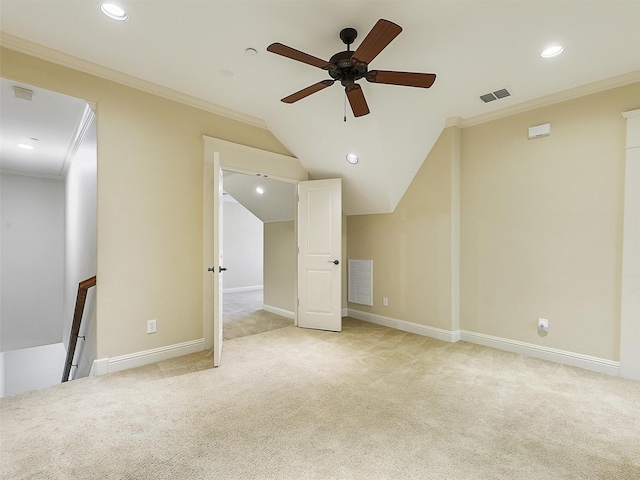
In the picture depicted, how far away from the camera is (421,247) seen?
4.09m

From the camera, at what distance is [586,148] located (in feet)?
9.90

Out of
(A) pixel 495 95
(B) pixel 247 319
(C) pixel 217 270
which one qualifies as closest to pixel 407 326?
(B) pixel 247 319

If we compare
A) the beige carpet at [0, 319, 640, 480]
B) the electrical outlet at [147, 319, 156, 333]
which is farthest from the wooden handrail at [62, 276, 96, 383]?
the beige carpet at [0, 319, 640, 480]

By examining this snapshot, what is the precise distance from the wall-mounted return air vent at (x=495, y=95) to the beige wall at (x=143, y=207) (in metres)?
2.90

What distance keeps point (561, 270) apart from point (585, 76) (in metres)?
1.80

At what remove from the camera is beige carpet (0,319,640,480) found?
1686 millimetres

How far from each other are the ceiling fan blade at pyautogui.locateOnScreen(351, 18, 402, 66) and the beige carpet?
236cm

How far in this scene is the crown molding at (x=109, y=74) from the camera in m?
2.46

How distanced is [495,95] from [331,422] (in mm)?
3349

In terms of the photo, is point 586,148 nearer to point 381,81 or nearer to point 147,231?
point 381,81

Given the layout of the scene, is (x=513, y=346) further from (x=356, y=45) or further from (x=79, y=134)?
(x=79, y=134)

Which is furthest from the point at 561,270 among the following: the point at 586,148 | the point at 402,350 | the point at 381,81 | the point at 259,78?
the point at 259,78

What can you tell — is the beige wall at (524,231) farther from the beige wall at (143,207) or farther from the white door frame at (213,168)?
the beige wall at (143,207)

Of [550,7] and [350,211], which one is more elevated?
[550,7]
